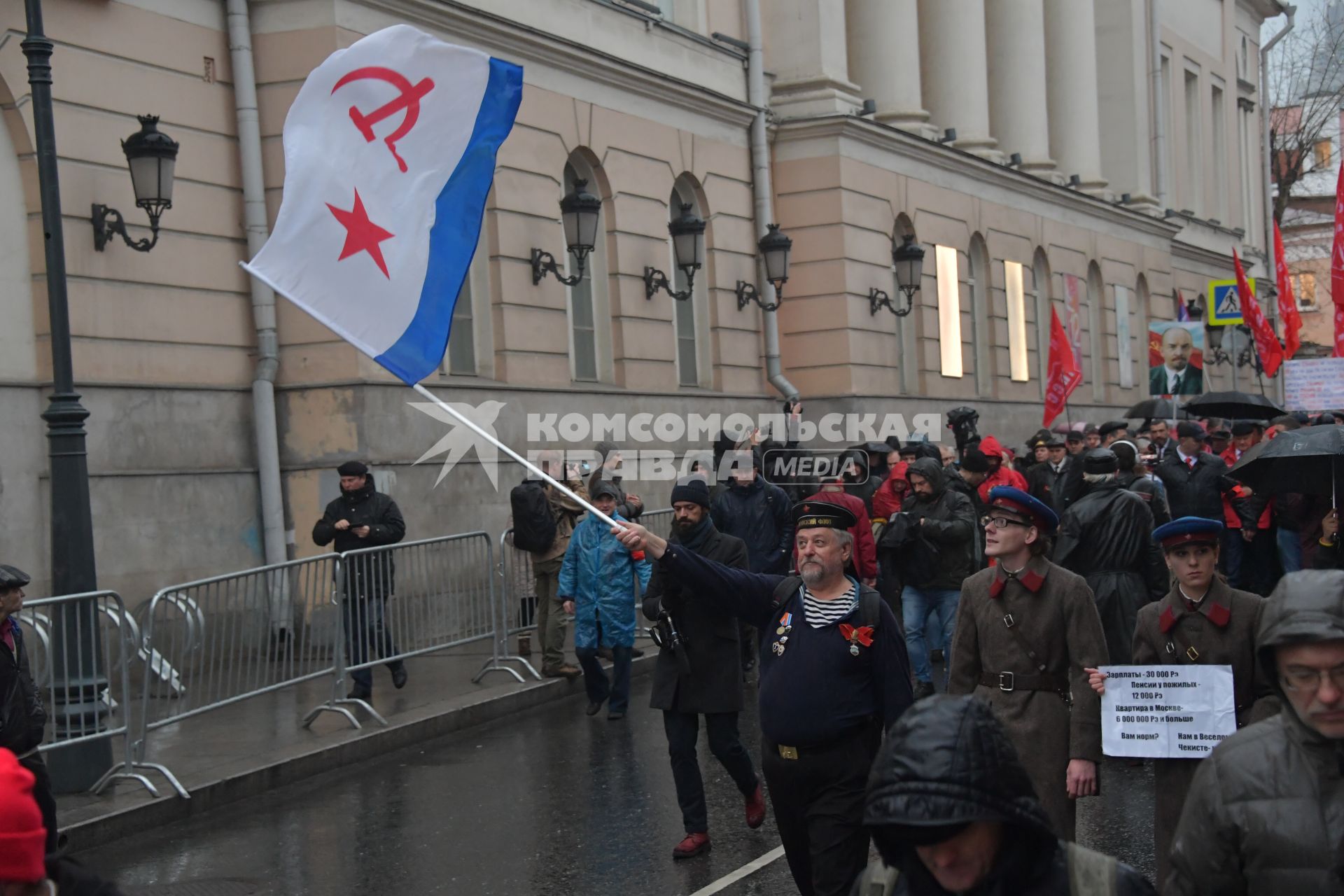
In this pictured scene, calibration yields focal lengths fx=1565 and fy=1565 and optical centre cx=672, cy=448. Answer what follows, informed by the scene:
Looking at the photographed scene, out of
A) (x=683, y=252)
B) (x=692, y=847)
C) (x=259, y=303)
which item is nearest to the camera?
(x=692, y=847)

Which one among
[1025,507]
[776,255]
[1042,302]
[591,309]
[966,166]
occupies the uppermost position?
[966,166]

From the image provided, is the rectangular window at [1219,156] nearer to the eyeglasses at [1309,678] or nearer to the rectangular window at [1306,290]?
the rectangular window at [1306,290]

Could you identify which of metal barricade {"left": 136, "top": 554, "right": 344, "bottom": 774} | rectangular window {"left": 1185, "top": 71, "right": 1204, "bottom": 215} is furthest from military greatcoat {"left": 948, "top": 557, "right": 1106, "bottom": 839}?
rectangular window {"left": 1185, "top": 71, "right": 1204, "bottom": 215}

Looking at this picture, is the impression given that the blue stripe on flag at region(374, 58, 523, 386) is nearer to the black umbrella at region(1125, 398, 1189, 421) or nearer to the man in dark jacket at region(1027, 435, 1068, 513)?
the man in dark jacket at region(1027, 435, 1068, 513)

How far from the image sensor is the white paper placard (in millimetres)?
5191

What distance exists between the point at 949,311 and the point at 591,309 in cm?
993

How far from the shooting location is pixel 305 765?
9.78 metres

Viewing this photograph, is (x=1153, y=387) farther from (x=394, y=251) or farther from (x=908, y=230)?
(x=394, y=251)

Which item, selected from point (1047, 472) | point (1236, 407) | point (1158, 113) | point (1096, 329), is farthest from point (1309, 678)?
point (1158, 113)

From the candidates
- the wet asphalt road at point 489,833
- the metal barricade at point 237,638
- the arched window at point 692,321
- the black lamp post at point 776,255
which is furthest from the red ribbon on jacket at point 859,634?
the arched window at point 692,321

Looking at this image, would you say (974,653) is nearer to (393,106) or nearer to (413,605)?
(393,106)

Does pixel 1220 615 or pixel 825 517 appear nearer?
pixel 1220 615

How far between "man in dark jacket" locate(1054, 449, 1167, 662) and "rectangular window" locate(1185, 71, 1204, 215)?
36.6 metres

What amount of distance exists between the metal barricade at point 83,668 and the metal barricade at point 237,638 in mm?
152
